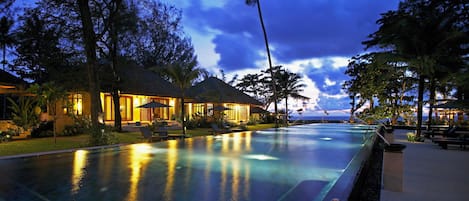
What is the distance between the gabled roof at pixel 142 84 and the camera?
72.1 feet

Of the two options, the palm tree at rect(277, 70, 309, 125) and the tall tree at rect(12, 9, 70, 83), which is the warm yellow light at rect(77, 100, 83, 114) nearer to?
the tall tree at rect(12, 9, 70, 83)

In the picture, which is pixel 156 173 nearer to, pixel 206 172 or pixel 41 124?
pixel 206 172

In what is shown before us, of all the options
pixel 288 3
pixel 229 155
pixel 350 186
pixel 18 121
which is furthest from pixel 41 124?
pixel 288 3

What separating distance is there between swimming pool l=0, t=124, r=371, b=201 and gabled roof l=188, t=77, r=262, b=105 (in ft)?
58.4

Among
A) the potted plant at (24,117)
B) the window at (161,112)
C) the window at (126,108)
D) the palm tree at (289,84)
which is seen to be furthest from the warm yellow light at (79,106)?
the palm tree at (289,84)

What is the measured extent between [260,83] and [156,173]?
39.4 meters

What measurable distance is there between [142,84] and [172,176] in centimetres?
A: 1999

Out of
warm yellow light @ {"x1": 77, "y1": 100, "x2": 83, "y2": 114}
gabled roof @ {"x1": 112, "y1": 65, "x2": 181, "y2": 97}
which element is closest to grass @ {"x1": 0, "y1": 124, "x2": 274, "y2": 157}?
gabled roof @ {"x1": 112, "y1": 65, "x2": 181, "y2": 97}

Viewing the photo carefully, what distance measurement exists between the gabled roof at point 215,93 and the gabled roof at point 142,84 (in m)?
2.09

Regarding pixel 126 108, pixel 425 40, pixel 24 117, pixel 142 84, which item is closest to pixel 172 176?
pixel 24 117

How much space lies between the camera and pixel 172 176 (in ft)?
18.7

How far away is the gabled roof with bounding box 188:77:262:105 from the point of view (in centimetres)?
2642

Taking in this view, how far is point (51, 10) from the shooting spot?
50.5 ft

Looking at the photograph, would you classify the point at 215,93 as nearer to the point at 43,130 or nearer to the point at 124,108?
the point at 124,108
